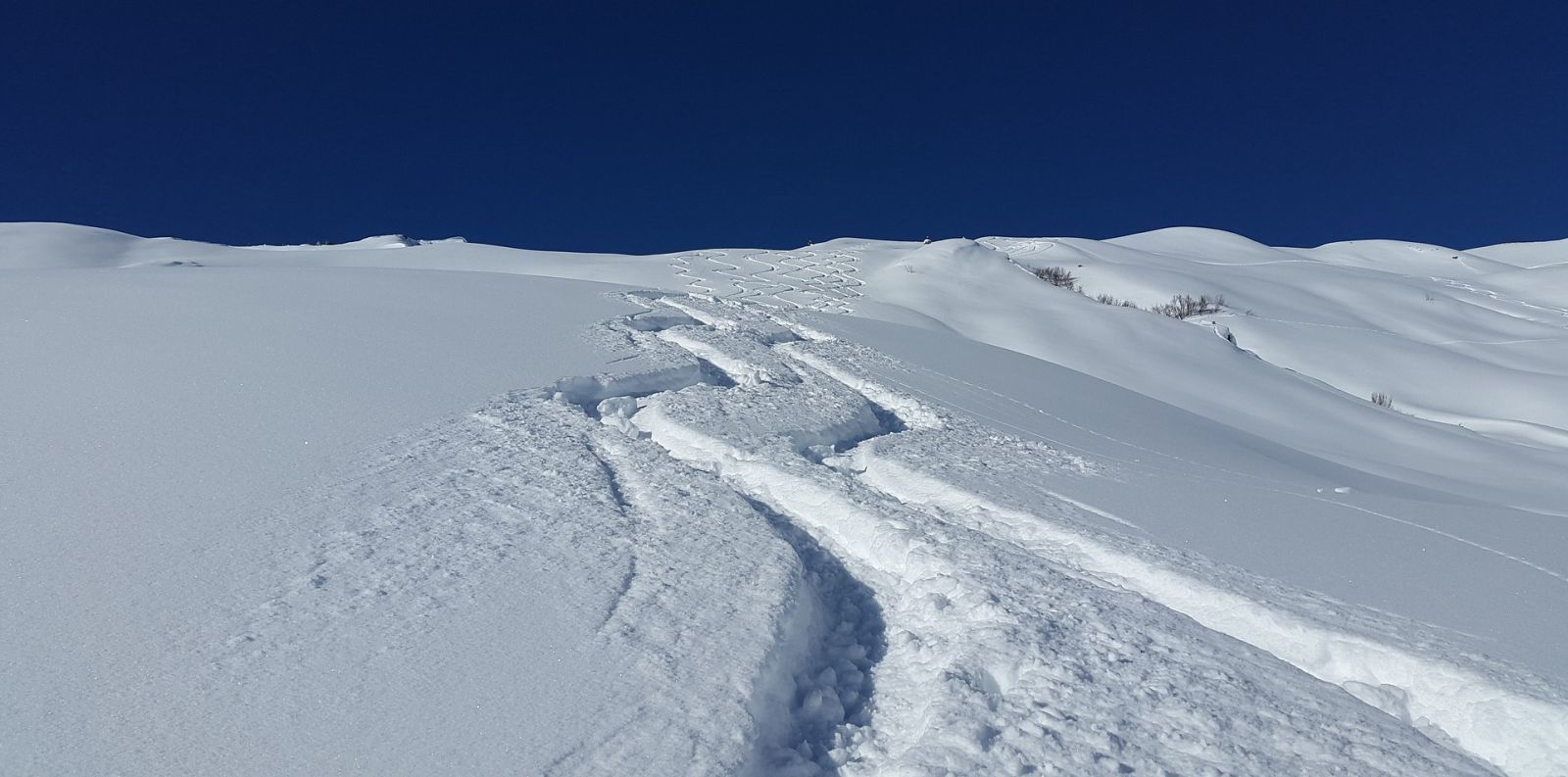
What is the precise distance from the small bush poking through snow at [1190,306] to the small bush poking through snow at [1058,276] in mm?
1635

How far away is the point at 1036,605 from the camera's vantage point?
3027 millimetres

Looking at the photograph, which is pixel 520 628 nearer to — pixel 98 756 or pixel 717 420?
pixel 98 756

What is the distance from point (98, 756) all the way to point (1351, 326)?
15.4 metres

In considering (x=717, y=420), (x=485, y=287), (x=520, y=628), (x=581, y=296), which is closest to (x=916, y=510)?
(x=717, y=420)

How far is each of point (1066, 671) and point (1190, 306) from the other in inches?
512

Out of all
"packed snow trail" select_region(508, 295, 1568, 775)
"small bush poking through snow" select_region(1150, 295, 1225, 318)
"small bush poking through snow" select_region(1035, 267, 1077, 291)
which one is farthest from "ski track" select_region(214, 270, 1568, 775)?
"small bush poking through snow" select_region(1035, 267, 1077, 291)

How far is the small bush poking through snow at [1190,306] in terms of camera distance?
1412cm

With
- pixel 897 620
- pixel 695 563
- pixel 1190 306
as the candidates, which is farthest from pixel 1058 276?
pixel 695 563

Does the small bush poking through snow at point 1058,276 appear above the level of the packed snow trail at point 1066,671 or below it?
above

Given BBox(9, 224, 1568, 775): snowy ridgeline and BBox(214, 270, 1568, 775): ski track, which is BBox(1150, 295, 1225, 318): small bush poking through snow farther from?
BBox(214, 270, 1568, 775): ski track

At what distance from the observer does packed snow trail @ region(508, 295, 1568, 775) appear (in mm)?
2332

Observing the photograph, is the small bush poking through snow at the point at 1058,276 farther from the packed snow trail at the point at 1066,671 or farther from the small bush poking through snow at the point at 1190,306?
the packed snow trail at the point at 1066,671

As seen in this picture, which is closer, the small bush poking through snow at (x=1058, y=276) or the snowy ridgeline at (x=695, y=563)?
the snowy ridgeline at (x=695, y=563)

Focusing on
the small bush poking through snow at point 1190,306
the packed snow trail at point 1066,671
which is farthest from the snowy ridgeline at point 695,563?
the small bush poking through snow at point 1190,306
